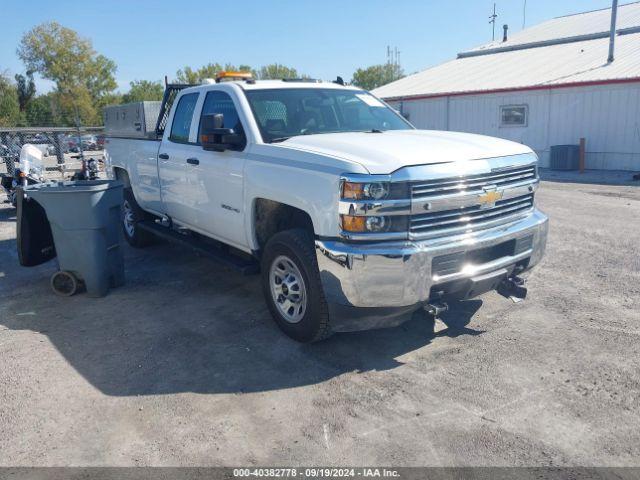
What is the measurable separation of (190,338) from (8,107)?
5049 centimetres

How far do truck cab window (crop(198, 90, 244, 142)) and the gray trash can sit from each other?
1.35 meters

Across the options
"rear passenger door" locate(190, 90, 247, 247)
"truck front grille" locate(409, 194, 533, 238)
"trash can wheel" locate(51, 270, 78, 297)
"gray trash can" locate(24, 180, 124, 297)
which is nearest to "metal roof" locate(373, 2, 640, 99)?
"truck front grille" locate(409, 194, 533, 238)

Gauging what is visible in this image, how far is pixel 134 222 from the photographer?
25.4 feet

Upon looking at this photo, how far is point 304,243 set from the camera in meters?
4.14

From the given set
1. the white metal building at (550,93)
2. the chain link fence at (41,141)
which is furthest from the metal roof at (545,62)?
the chain link fence at (41,141)

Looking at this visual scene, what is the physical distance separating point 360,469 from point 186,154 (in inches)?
153

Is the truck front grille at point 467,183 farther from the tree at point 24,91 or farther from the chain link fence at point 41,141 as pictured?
the tree at point 24,91

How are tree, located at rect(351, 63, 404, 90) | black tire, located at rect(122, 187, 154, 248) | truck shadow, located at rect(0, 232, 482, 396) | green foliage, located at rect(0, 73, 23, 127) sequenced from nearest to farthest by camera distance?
truck shadow, located at rect(0, 232, 482, 396), black tire, located at rect(122, 187, 154, 248), green foliage, located at rect(0, 73, 23, 127), tree, located at rect(351, 63, 404, 90)

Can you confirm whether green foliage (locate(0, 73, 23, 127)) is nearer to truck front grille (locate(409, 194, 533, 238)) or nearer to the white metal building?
the white metal building

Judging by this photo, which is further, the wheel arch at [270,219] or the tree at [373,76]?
the tree at [373,76]

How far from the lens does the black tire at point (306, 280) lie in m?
4.06

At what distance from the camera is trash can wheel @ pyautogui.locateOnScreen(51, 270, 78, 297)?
5.82m

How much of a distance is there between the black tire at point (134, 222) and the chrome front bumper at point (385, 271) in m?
4.38

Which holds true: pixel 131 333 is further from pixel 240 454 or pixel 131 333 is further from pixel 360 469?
pixel 360 469
